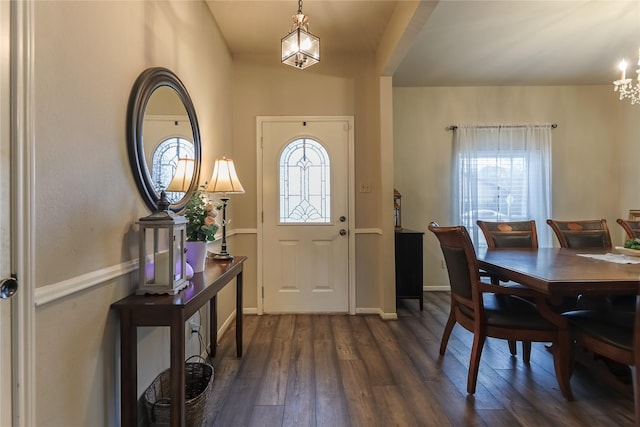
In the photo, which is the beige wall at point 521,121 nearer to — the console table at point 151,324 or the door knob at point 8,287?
the console table at point 151,324

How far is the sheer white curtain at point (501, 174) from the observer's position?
4109 millimetres

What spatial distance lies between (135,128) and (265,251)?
2107 millimetres

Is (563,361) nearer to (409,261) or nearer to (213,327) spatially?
(409,261)

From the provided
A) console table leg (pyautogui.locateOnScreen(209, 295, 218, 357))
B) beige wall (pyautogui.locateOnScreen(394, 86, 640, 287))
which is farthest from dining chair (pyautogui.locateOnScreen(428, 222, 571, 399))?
beige wall (pyautogui.locateOnScreen(394, 86, 640, 287))

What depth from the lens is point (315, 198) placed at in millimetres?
3305

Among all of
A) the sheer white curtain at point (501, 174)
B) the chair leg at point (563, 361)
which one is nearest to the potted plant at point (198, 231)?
the chair leg at point (563, 361)

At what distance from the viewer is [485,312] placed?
191cm

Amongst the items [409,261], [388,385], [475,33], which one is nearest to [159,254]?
[388,385]

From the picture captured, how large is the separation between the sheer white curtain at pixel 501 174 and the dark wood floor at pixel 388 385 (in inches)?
77.5

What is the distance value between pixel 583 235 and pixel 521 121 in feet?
6.56

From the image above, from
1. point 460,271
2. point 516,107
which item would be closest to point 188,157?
point 460,271

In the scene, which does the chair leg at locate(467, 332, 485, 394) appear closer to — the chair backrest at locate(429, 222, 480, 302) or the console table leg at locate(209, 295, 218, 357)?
the chair backrest at locate(429, 222, 480, 302)

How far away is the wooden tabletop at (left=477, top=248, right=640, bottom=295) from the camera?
1.52 meters

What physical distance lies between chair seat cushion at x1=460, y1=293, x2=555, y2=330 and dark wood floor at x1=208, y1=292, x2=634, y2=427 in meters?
0.44
